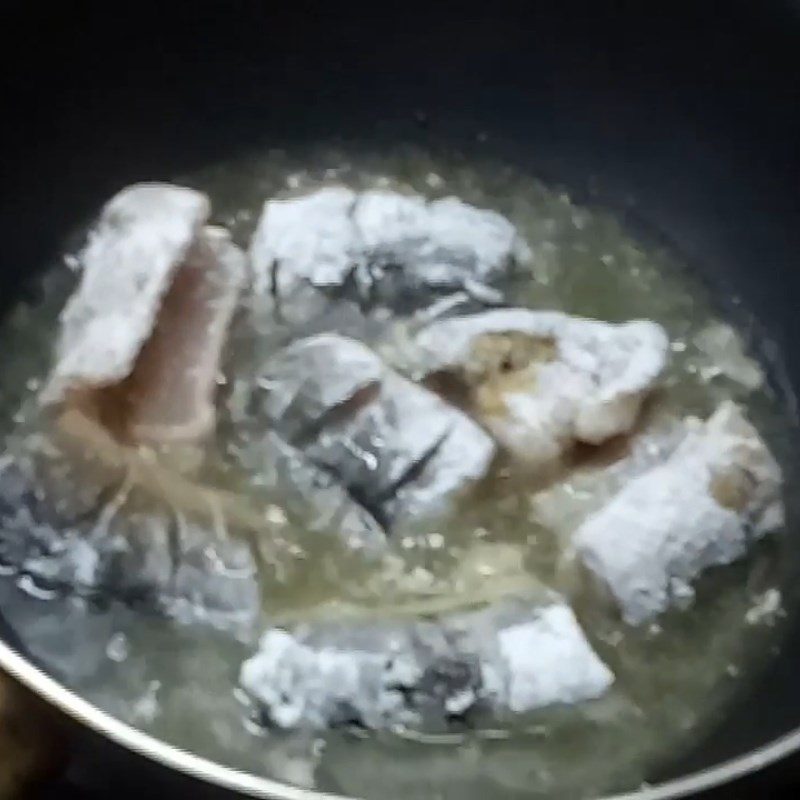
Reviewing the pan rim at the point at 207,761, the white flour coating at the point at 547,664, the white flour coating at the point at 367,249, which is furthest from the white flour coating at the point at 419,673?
the white flour coating at the point at 367,249

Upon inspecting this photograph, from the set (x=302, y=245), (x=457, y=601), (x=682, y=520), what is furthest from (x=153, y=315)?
(x=682, y=520)

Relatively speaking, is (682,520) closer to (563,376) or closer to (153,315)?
(563,376)

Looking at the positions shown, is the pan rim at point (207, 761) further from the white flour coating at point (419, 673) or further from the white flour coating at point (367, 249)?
the white flour coating at point (367, 249)

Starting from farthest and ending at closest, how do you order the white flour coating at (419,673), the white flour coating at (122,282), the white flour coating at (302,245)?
the white flour coating at (302,245) < the white flour coating at (122,282) < the white flour coating at (419,673)

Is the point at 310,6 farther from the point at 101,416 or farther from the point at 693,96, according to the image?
the point at 101,416

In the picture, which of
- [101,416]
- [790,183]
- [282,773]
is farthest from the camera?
[790,183]

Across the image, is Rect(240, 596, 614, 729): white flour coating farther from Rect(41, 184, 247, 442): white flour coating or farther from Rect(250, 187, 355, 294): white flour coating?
Rect(250, 187, 355, 294): white flour coating

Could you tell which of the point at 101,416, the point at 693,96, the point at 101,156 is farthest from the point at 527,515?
the point at 101,156

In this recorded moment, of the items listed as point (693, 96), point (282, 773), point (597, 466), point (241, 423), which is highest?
point (693, 96)
